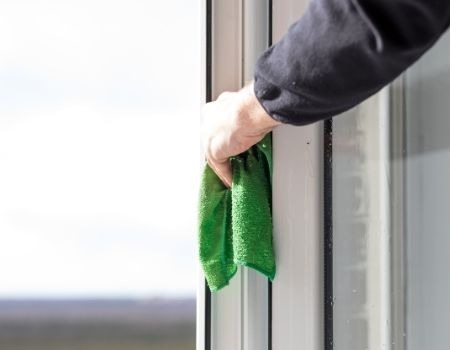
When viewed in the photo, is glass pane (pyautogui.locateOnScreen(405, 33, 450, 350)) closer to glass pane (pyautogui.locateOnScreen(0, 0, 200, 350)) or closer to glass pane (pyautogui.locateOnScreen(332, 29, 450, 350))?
glass pane (pyautogui.locateOnScreen(332, 29, 450, 350))

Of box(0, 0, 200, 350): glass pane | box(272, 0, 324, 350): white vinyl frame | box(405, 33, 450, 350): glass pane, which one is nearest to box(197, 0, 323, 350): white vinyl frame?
box(272, 0, 324, 350): white vinyl frame

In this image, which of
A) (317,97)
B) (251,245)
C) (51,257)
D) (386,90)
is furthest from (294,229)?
(51,257)

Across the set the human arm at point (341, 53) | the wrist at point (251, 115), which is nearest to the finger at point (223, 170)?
the wrist at point (251, 115)

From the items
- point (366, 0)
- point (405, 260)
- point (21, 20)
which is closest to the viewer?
point (366, 0)

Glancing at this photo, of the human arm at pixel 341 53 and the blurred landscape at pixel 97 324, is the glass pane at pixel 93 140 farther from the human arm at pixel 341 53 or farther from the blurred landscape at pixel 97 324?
the human arm at pixel 341 53

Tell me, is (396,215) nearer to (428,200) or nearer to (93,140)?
(428,200)

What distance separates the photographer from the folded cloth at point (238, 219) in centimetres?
84

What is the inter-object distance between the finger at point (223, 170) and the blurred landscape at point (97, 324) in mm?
303

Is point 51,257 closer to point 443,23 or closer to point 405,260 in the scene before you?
point 405,260

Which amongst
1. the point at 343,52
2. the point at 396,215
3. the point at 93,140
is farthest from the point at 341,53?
the point at 93,140

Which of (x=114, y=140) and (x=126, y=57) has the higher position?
(x=126, y=57)

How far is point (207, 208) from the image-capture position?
2.89ft

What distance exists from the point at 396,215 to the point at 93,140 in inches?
19.7

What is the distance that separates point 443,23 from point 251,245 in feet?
1.32
